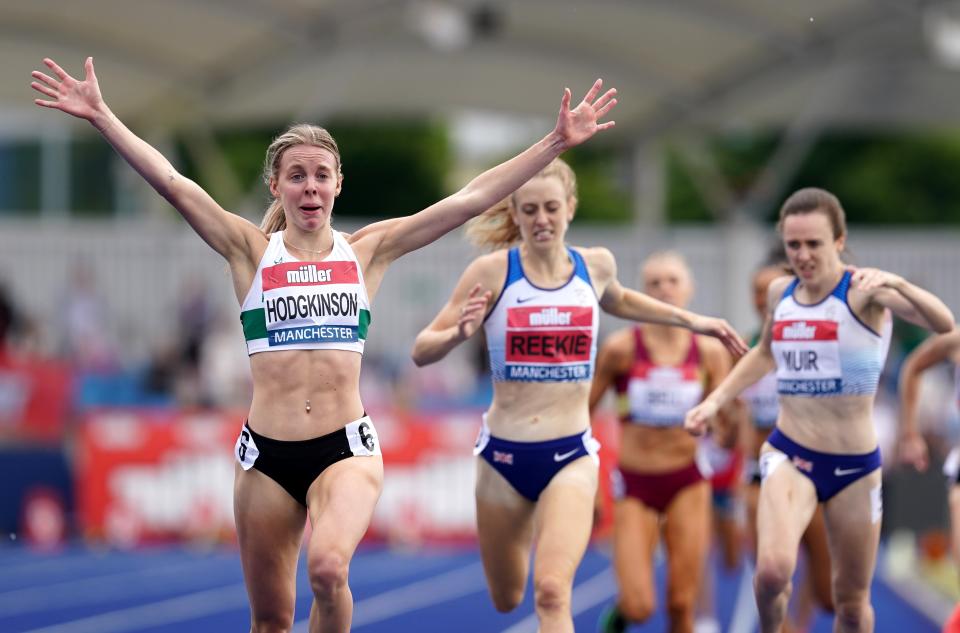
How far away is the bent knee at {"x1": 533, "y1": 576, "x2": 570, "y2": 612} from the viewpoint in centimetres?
711

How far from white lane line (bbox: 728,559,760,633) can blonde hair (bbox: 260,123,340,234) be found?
487 centimetres

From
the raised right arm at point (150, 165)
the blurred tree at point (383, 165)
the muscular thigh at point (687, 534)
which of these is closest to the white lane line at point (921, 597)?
the muscular thigh at point (687, 534)

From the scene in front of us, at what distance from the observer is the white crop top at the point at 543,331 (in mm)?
7789

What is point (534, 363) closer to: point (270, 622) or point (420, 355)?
point (420, 355)

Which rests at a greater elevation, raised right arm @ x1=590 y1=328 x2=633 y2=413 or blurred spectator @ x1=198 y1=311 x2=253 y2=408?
raised right arm @ x1=590 y1=328 x2=633 y2=413

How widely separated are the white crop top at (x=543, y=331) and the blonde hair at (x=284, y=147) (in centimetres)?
131

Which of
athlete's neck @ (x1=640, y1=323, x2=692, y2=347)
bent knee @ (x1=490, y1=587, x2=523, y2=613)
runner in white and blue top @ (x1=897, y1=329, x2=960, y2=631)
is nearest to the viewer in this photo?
bent knee @ (x1=490, y1=587, x2=523, y2=613)

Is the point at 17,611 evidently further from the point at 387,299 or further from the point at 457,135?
the point at 457,135

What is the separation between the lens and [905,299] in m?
7.44

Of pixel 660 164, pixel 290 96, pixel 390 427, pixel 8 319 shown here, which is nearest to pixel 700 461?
pixel 390 427

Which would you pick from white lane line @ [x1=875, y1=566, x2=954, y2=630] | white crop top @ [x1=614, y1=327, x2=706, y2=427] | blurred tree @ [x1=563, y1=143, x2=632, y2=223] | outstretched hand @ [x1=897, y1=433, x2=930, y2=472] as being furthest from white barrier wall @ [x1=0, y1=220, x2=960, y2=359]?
blurred tree @ [x1=563, y1=143, x2=632, y2=223]

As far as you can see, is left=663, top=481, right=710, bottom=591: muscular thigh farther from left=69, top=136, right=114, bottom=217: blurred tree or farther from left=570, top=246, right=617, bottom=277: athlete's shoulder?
left=69, top=136, right=114, bottom=217: blurred tree

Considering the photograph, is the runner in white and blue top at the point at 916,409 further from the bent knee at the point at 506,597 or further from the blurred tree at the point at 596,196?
the blurred tree at the point at 596,196

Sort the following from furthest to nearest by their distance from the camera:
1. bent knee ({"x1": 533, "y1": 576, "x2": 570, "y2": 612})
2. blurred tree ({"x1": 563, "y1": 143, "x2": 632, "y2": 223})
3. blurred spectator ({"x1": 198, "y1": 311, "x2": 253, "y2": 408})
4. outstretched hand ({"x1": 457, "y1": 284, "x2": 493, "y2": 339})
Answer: blurred tree ({"x1": 563, "y1": 143, "x2": 632, "y2": 223})
blurred spectator ({"x1": 198, "y1": 311, "x2": 253, "y2": 408})
outstretched hand ({"x1": 457, "y1": 284, "x2": 493, "y2": 339})
bent knee ({"x1": 533, "y1": 576, "x2": 570, "y2": 612})
